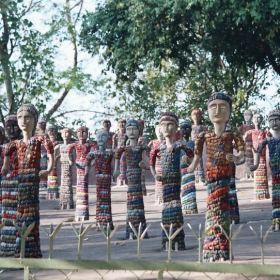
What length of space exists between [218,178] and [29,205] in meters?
2.16

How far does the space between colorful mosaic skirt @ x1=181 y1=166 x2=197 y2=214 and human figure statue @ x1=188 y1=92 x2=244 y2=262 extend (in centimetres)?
509

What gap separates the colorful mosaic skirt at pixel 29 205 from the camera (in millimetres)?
7621

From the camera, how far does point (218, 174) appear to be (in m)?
7.34

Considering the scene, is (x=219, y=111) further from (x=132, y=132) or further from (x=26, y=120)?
(x=132, y=132)

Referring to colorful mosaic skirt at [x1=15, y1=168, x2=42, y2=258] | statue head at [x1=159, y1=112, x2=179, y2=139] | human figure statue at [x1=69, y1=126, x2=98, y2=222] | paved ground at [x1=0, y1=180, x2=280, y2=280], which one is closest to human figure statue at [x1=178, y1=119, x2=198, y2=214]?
paved ground at [x1=0, y1=180, x2=280, y2=280]

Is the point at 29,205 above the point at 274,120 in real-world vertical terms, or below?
below

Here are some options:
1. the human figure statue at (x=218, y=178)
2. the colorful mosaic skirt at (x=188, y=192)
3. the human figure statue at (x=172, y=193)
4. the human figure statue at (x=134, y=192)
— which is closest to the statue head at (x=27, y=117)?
the human figure statue at (x=172, y=193)

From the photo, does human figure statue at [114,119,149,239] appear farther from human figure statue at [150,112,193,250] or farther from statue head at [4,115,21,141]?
statue head at [4,115,21,141]

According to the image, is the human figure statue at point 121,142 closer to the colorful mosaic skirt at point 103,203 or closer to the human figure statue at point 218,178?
the colorful mosaic skirt at point 103,203

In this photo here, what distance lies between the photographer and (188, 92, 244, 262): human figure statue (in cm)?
721

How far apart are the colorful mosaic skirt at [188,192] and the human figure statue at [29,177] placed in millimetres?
5003

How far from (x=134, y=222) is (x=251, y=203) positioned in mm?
4735

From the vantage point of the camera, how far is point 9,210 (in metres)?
8.38

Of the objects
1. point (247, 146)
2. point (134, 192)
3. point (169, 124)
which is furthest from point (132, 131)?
point (247, 146)
